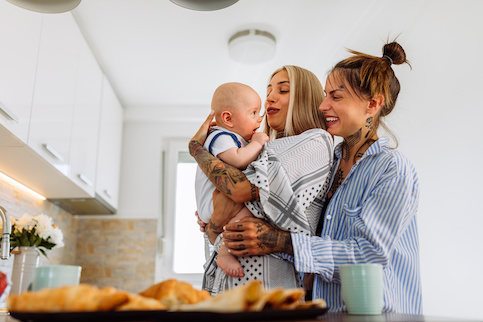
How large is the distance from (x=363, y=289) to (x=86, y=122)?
107 inches

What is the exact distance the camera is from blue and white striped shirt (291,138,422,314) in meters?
1.13

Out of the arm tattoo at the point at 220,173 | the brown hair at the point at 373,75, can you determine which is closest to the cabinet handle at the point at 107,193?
the arm tattoo at the point at 220,173

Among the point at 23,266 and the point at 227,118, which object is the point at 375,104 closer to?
the point at 227,118

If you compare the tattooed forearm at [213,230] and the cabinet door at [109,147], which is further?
the cabinet door at [109,147]

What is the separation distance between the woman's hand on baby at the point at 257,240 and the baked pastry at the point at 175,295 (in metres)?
0.50

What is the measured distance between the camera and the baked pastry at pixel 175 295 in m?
0.65

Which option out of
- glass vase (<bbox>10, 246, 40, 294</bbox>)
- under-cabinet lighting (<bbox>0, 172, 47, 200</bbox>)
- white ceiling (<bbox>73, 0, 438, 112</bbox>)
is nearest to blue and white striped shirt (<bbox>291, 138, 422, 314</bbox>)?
glass vase (<bbox>10, 246, 40, 294</bbox>)

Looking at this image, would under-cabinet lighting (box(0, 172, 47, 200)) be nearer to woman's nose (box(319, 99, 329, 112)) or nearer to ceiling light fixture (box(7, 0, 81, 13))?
ceiling light fixture (box(7, 0, 81, 13))

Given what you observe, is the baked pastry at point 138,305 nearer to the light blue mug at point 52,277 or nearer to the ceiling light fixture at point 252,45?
the light blue mug at point 52,277

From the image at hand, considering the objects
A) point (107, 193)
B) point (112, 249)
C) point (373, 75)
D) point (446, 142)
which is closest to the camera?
point (373, 75)

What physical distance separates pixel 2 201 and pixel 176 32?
5.02ft

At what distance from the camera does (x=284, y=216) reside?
1203 millimetres

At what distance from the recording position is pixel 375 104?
5.07ft

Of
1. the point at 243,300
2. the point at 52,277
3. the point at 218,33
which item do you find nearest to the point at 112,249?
the point at 218,33
